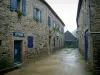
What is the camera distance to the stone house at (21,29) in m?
9.62

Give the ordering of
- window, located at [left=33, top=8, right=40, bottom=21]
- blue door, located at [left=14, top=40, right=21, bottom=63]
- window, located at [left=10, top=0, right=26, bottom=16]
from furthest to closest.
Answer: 1. window, located at [left=33, top=8, right=40, bottom=21]
2. blue door, located at [left=14, top=40, right=21, bottom=63]
3. window, located at [left=10, top=0, right=26, bottom=16]

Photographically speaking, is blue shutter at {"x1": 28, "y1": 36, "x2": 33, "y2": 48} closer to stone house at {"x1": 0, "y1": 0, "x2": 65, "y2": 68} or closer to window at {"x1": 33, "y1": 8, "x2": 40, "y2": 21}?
stone house at {"x1": 0, "y1": 0, "x2": 65, "y2": 68}

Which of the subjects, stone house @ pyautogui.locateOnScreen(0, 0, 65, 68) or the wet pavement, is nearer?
the wet pavement

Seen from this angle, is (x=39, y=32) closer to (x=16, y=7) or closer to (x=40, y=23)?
(x=40, y=23)

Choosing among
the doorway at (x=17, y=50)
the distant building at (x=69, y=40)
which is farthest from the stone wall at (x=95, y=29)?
the distant building at (x=69, y=40)

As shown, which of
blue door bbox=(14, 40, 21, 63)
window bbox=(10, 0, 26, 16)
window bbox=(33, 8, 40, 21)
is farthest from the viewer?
window bbox=(33, 8, 40, 21)

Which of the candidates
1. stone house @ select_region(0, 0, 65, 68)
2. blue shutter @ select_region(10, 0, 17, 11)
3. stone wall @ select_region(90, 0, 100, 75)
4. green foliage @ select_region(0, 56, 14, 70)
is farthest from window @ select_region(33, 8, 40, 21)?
stone wall @ select_region(90, 0, 100, 75)

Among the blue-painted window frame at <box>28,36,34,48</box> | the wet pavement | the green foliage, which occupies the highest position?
the blue-painted window frame at <box>28,36,34,48</box>

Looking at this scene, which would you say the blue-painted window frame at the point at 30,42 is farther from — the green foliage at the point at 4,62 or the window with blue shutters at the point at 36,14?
the green foliage at the point at 4,62

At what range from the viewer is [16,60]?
37.0 ft

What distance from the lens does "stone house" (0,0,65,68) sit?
9.62m

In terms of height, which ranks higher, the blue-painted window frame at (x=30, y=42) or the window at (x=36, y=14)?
the window at (x=36, y=14)

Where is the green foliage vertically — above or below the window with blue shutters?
below

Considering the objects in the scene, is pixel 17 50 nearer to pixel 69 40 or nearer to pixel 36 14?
pixel 36 14
